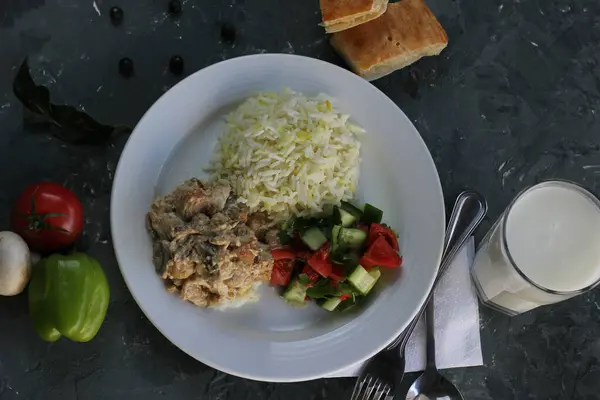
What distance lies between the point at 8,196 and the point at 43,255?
30 centimetres

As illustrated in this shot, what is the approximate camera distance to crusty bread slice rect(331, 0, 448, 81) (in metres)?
2.82

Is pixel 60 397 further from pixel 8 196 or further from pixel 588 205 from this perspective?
pixel 588 205

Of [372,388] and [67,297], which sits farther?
[372,388]

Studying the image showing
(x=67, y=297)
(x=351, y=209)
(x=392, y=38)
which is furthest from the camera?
(x=392, y=38)

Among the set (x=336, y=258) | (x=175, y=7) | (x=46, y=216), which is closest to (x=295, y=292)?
(x=336, y=258)

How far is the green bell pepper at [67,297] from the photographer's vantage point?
2.44 meters

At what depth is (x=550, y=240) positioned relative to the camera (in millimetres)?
2533

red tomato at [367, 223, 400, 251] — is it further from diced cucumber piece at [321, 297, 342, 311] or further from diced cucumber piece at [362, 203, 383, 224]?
diced cucumber piece at [321, 297, 342, 311]

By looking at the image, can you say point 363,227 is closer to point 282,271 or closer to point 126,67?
point 282,271

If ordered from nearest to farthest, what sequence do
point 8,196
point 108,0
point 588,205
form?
1. point 588,205
2. point 8,196
3. point 108,0

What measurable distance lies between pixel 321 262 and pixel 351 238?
0.48ft

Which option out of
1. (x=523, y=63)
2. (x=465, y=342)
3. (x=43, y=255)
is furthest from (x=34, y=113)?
(x=523, y=63)

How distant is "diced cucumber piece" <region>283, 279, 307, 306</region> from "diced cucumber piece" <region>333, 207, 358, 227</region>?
0.28 meters

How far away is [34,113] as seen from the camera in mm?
2783
